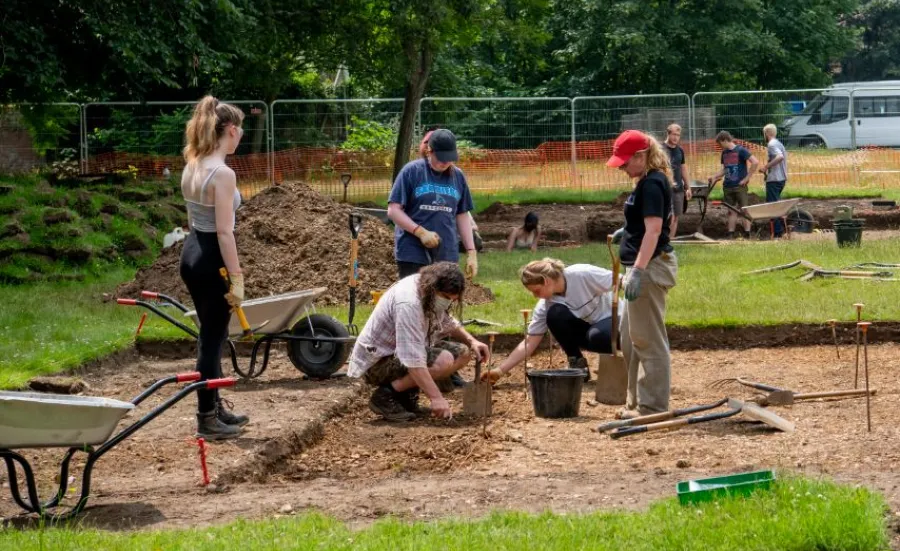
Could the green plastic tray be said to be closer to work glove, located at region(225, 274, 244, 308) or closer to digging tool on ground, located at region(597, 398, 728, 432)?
digging tool on ground, located at region(597, 398, 728, 432)

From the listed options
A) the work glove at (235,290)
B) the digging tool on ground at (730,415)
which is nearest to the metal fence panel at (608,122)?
the digging tool on ground at (730,415)

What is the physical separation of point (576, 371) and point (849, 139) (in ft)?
69.3

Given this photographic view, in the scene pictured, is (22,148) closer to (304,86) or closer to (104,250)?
(104,250)

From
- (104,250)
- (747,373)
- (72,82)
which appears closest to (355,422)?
(747,373)

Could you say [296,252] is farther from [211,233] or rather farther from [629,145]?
[629,145]

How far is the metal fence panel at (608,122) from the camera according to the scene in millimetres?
27234

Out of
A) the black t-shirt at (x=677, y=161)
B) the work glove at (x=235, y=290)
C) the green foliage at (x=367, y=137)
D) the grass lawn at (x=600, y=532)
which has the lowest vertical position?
the grass lawn at (x=600, y=532)

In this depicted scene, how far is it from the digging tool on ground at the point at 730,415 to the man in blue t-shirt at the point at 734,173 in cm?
1268

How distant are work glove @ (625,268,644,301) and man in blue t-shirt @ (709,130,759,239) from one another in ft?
41.5

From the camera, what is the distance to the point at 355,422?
349 inches

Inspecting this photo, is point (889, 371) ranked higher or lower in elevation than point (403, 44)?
lower

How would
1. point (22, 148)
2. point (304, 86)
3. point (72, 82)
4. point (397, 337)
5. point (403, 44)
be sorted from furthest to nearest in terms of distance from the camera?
point (304, 86) < point (22, 148) < point (403, 44) < point (72, 82) < point (397, 337)

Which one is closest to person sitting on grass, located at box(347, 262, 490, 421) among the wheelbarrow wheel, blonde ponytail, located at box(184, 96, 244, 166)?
the wheelbarrow wheel

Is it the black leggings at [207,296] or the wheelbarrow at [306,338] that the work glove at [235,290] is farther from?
the wheelbarrow at [306,338]
